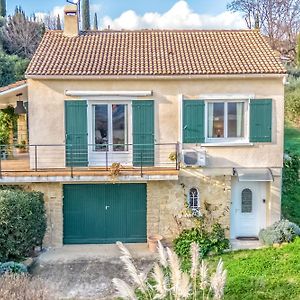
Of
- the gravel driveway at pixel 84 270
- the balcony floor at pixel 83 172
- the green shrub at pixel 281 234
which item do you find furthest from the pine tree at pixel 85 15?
the green shrub at pixel 281 234

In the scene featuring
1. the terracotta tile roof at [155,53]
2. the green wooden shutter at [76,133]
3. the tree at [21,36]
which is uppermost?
the tree at [21,36]

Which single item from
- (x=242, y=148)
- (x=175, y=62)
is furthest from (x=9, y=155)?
(x=242, y=148)

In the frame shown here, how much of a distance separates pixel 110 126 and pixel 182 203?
4.53 metres

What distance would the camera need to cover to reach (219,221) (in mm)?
21484

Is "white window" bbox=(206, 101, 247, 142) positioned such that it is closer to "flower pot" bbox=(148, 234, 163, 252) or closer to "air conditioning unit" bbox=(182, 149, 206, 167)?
"air conditioning unit" bbox=(182, 149, 206, 167)

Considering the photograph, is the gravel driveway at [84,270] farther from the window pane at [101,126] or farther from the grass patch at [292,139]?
the grass patch at [292,139]

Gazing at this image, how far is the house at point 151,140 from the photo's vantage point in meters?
20.6

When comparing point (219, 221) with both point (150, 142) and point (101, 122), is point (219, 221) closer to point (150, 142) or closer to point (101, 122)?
point (150, 142)

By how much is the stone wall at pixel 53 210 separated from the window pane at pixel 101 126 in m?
2.48

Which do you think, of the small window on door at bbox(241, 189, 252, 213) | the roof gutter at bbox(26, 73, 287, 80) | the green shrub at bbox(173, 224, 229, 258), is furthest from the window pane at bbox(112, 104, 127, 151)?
the small window on door at bbox(241, 189, 252, 213)

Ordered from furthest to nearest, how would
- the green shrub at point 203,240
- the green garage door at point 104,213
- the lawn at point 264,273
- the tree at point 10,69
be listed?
the tree at point 10,69 → the green garage door at point 104,213 → the green shrub at point 203,240 → the lawn at point 264,273

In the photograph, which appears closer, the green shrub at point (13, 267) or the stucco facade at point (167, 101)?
the green shrub at point (13, 267)

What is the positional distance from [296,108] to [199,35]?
2539 centimetres

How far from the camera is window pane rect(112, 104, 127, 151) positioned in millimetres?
21188
